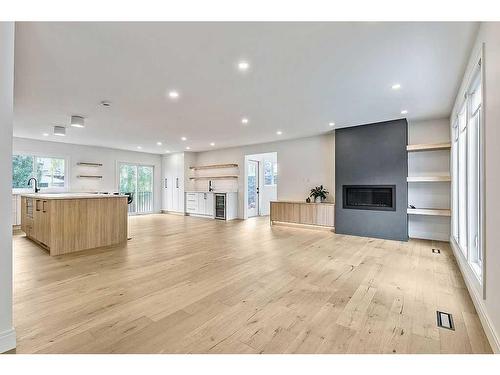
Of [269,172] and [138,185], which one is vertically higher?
[269,172]

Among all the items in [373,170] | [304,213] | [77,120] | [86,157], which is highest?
[77,120]

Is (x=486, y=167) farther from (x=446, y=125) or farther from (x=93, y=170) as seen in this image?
(x=93, y=170)

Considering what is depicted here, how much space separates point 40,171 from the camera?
7289 millimetres

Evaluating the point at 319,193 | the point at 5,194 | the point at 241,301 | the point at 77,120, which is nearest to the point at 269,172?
the point at 319,193

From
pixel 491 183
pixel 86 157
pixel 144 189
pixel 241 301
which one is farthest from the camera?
pixel 144 189

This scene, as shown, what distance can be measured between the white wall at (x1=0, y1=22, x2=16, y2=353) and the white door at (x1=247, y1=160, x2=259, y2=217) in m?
7.27

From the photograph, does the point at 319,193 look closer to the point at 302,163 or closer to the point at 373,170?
the point at 302,163

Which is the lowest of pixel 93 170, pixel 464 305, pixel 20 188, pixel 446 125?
pixel 464 305

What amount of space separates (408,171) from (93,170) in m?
9.13

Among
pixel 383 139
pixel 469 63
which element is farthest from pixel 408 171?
pixel 469 63

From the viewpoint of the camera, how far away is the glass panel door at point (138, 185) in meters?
9.29

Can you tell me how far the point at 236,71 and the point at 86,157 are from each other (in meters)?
7.33

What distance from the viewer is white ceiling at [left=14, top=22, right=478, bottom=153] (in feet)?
7.38

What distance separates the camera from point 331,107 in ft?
14.2
